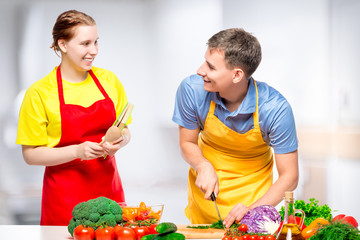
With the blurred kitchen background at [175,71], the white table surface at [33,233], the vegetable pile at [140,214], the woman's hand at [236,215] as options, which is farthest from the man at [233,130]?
the blurred kitchen background at [175,71]

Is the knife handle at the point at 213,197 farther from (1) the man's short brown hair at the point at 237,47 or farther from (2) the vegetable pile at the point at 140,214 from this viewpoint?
(1) the man's short brown hair at the point at 237,47

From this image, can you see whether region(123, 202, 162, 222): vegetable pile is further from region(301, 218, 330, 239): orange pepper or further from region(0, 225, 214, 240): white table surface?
region(301, 218, 330, 239): orange pepper

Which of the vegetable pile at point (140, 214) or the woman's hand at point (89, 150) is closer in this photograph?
the vegetable pile at point (140, 214)

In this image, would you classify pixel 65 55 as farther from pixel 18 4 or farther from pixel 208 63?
pixel 18 4

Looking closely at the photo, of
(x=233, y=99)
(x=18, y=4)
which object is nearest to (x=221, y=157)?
(x=233, y=99)

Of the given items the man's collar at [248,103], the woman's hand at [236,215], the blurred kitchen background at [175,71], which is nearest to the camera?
the woman's hand at [236,215]

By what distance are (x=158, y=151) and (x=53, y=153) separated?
96.4 inches

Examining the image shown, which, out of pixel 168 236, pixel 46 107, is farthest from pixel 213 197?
pixel 46 107

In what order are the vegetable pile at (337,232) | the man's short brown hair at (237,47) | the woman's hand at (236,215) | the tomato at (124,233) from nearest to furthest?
the vegetable pile at (337,232) < the tomato at (124,233) < the woman's hand at (236,215) < the man's short brown hair at (237,47)

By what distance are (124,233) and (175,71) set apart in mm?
3116

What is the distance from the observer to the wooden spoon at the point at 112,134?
2.35 meters

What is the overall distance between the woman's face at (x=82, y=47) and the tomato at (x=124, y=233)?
0.96 m

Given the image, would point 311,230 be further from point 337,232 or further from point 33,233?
point 33,233

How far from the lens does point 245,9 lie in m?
4.67
